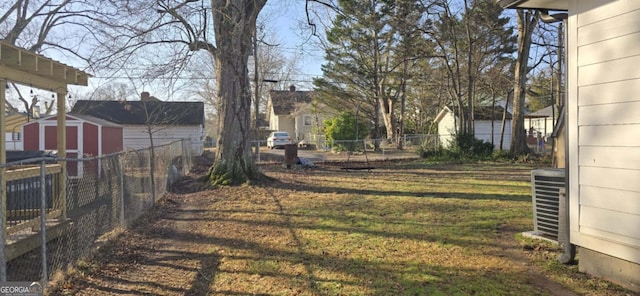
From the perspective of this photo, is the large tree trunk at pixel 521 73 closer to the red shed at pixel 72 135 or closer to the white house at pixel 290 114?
the red shed at pixel 72 135

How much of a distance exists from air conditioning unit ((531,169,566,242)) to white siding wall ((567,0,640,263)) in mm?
734

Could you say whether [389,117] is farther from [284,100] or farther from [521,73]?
[284,100]

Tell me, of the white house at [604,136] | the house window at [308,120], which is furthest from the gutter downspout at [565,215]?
the house window at [308,120]

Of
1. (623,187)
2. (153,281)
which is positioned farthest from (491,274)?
(153,281)

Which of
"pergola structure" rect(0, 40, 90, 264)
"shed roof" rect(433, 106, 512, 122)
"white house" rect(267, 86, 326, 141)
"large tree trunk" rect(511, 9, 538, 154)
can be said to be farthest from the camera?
"white house" rect(267, 86, 326, 141)

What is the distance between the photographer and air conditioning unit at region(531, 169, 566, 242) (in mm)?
5418

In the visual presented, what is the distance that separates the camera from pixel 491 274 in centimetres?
452

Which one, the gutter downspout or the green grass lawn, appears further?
the gutter downspout

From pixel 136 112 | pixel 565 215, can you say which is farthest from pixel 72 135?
pixel 565 215

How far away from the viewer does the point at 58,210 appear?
7152mm

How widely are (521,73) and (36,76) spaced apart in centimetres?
1993

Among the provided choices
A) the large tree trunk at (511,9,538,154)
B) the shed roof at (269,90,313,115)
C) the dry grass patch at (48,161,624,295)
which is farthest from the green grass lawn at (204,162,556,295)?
the shed roof at (269,90,313,115)

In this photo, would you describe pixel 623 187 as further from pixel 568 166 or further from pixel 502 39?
pixel 502 39

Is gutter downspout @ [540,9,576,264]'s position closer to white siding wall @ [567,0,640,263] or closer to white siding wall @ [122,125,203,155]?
white siding wall @ [567,0,640,263]
